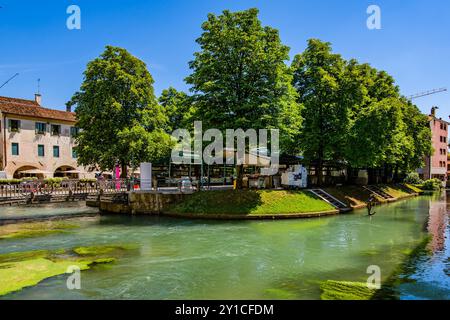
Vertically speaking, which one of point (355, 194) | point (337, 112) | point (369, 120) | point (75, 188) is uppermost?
point (337, 112)

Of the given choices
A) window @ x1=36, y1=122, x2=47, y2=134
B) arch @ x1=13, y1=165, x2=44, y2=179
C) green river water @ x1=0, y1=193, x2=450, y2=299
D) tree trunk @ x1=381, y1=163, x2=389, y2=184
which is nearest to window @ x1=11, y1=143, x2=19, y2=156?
arch @ x1=13, y1=165, x2=44, y2=179

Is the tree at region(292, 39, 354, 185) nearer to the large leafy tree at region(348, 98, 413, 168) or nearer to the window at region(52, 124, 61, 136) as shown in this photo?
the large leafy tree at region(348, 98, 413, 168)

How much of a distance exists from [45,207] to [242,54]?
26.5 metres

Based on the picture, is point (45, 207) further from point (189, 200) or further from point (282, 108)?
point (282, 108)

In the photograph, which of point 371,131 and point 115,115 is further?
point 115,115

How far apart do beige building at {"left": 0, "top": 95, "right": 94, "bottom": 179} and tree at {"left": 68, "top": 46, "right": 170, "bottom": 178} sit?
33.4 ft

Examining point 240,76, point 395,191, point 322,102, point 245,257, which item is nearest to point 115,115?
point 240,76

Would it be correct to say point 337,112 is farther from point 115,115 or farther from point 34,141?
point 34,141

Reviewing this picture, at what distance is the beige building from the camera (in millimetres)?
49000

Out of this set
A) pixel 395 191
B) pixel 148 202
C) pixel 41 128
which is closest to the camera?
pixel 148 202

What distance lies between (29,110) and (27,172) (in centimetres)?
964

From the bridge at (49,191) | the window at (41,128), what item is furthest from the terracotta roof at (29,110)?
the bridge at (49,191)

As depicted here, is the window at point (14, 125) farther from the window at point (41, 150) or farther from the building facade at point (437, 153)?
the building facade at point (437, 153)

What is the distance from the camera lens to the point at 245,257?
17094mm
